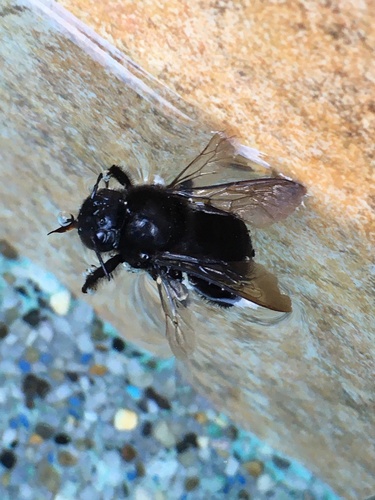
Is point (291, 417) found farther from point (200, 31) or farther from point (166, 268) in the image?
point (200, 31)

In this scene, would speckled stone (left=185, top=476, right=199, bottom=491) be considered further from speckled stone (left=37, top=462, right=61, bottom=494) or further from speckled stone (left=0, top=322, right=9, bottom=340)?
speckled stone (left=0, top=322, right=9, bottom=340)

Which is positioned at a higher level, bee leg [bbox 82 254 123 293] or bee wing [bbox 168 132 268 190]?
bee wing [bbox 168 132 268 190]

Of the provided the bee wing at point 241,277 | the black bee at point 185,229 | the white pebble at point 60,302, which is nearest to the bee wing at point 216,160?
the black bee at point 185,229

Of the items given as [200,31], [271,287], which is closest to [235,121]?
[200,31]

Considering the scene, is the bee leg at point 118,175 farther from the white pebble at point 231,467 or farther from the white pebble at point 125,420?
the white pebble at point 231,467

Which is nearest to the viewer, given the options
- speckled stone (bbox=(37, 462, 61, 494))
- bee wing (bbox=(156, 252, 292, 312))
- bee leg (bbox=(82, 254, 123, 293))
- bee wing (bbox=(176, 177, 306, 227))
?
bee wing (bbox=(176, 177, 306, 227))

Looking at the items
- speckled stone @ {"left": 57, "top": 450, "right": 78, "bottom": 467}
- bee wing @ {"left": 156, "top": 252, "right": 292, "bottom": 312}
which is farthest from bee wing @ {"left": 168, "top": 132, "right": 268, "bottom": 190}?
speckled stone @ {"left": 57, "top": 450, "right": 78, "bottom": 467}

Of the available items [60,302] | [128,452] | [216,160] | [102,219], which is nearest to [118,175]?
[102,219]
